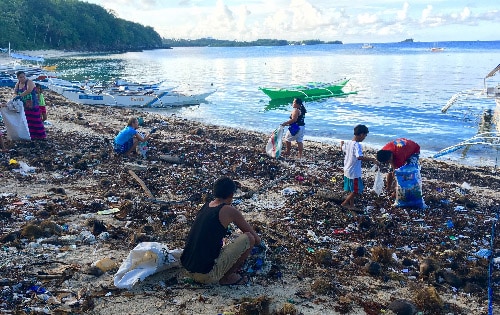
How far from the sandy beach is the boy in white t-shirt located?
0.33 meters

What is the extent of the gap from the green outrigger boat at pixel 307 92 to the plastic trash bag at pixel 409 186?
791 inches

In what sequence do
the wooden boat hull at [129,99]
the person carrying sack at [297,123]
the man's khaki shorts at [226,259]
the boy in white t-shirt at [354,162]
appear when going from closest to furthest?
1. the man's khaki shorts at [226,259]
2. the boy in white t-shirt at [354,162]
3. the person carrying sack at [297,123]
4. the wooden boat hull at [129,99]

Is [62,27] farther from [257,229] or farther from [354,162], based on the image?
[257,229]

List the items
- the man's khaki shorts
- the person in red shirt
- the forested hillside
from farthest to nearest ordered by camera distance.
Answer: the forested hillside < the person in red shirt < the man's khaki shorts

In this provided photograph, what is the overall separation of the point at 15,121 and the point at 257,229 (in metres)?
7.62

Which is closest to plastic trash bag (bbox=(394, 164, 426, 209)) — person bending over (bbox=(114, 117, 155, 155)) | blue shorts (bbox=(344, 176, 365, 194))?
blue shorts (bbox=(344, 176, 365, 194))

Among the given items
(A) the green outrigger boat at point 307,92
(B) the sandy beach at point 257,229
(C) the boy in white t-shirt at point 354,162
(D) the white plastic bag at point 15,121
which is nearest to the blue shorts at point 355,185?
(C) the boy in white t-shirt at point 354,162

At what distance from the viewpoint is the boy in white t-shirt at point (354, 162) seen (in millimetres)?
7234

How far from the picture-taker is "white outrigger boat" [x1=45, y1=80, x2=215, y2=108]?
74.7ft

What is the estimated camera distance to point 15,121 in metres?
10.8

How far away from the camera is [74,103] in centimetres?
2189

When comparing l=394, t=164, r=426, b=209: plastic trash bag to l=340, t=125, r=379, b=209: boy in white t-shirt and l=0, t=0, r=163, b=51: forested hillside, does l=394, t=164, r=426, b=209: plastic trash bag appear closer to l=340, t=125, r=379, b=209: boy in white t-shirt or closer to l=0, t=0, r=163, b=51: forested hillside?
l=340, t=125, r=379, b=209: boy in white t-shirt

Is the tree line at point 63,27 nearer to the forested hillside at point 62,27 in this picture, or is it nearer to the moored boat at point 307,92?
the forested hillside at point 62,27

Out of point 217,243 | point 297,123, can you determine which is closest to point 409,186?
point 297,123
